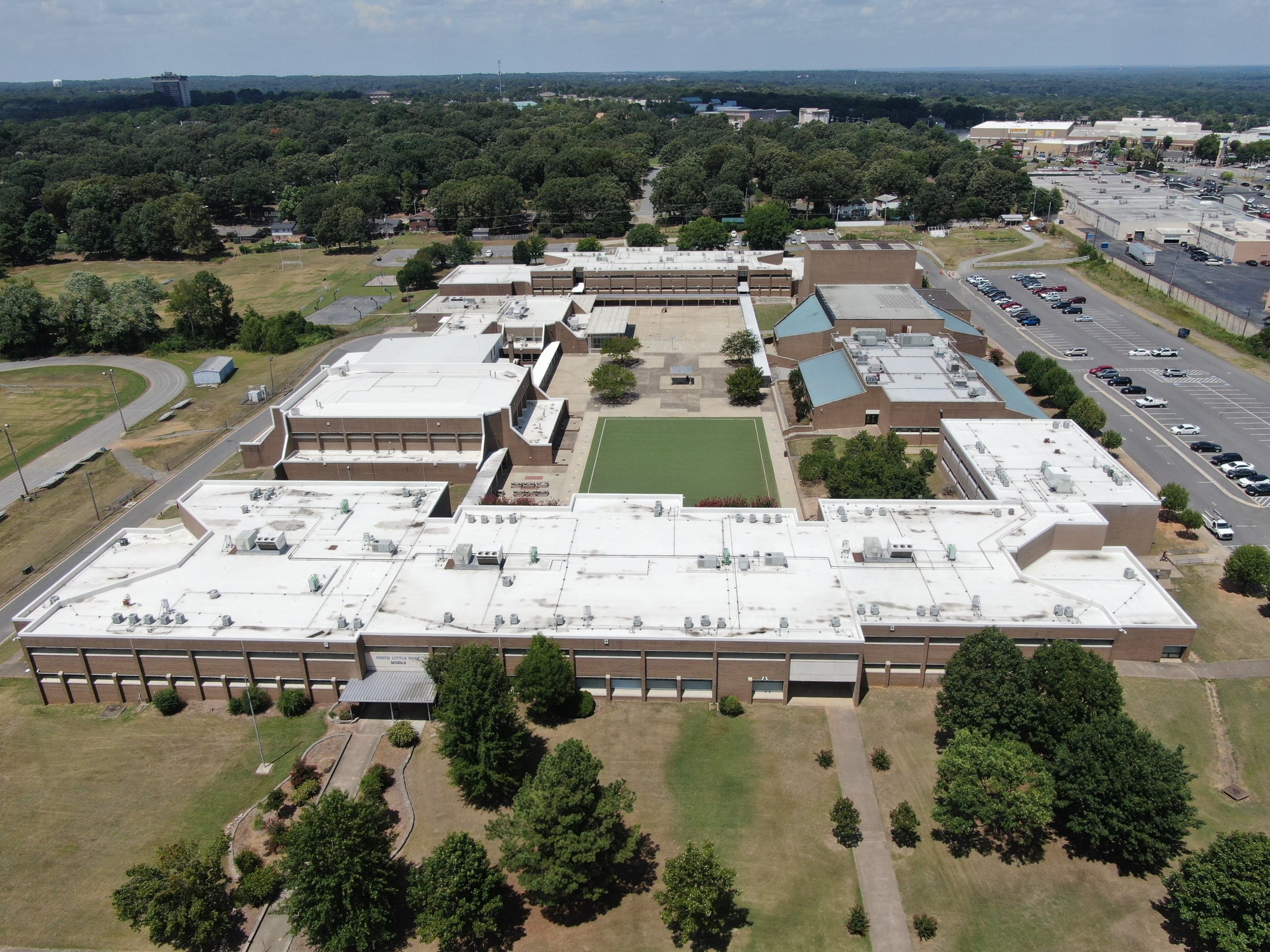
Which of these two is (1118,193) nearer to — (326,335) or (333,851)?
(326,335)

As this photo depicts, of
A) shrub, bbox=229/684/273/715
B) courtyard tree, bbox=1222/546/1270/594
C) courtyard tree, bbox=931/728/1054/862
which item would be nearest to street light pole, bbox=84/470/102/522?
shrub, bbox=229/684/273/715

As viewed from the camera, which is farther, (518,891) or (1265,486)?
(1265,486)

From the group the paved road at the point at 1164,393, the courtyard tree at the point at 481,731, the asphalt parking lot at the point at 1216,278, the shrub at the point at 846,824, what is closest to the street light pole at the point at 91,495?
the courtyard tree at the point at 481,731

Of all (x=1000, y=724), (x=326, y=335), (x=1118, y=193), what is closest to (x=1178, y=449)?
(x=1000, y=724)

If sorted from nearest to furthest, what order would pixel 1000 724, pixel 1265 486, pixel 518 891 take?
pixel 518 891
pixel 1000 724
pixel 1265 486

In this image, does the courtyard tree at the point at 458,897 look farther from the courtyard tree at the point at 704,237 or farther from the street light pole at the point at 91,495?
the courtyard tree at the point at 704,237

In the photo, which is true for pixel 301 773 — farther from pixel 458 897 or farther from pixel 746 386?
pixel 746 386

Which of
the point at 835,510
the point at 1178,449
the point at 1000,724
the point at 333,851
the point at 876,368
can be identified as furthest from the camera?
the point at 876,368
